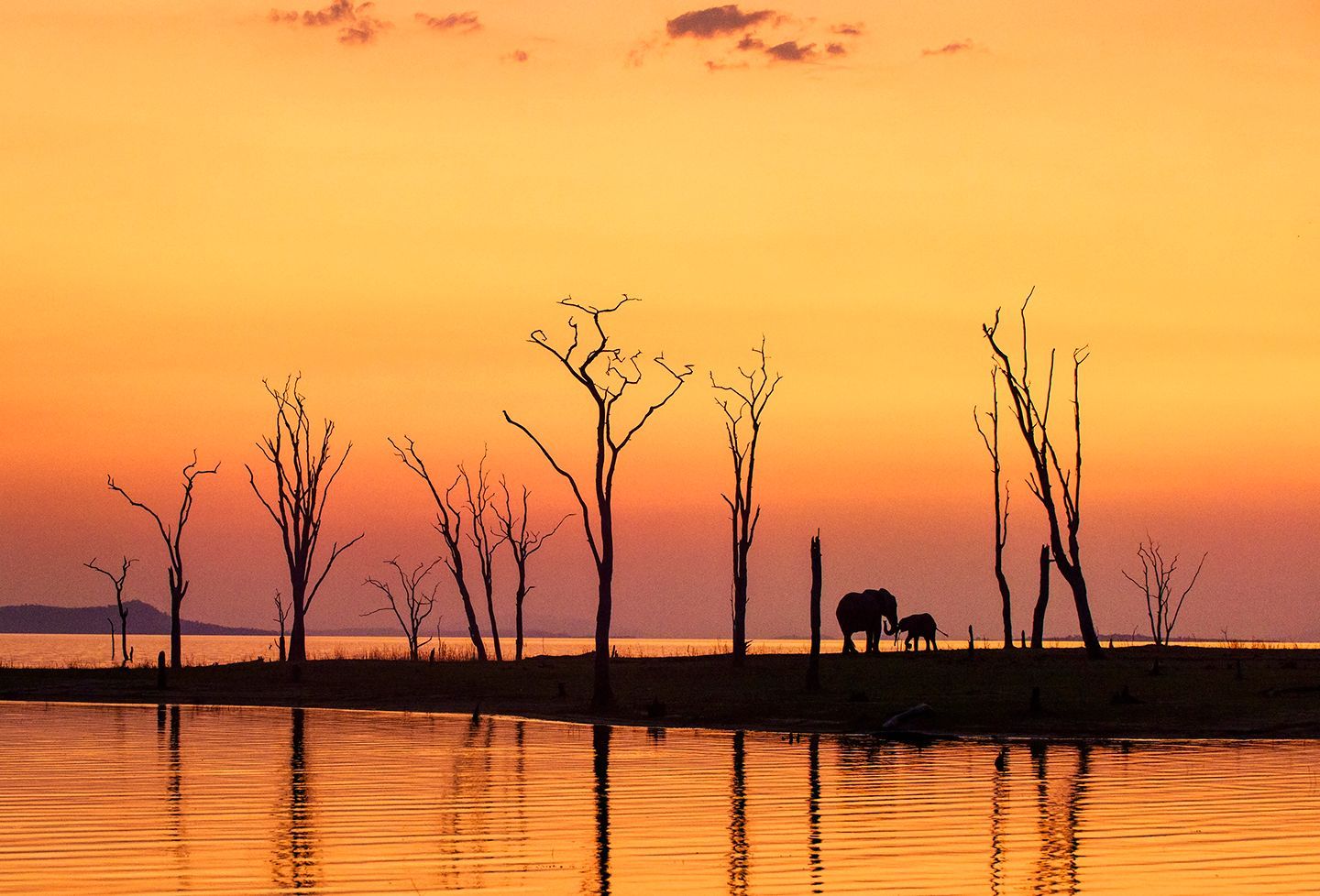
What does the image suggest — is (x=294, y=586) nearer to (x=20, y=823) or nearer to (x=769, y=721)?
(x=769, y=721)

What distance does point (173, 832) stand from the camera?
24203 mm

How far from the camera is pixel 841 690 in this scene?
177 feet

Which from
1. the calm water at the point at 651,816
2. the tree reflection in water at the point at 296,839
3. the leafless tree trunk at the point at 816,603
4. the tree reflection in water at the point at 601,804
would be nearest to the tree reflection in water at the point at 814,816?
the calm water at the point at 651,816

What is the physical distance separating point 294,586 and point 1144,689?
5271cm

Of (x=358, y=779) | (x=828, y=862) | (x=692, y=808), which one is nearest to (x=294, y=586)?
(x=358, y=779)

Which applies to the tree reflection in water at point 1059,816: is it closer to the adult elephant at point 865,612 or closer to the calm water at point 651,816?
the calm water at point 651,816

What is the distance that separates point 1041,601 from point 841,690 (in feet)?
82.5

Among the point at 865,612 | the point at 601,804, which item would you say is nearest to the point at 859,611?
the point at 865,612

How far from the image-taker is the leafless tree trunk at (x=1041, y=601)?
73500mm

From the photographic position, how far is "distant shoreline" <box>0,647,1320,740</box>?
44.2 metres

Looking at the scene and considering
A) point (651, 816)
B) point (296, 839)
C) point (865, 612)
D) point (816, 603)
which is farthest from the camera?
point (865, 612)

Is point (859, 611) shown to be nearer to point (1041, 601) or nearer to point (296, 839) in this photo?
point (1041, 601)

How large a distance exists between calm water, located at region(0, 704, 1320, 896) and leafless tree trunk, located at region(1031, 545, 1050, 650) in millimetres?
34092

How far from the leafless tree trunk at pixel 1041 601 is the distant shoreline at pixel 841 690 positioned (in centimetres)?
480
